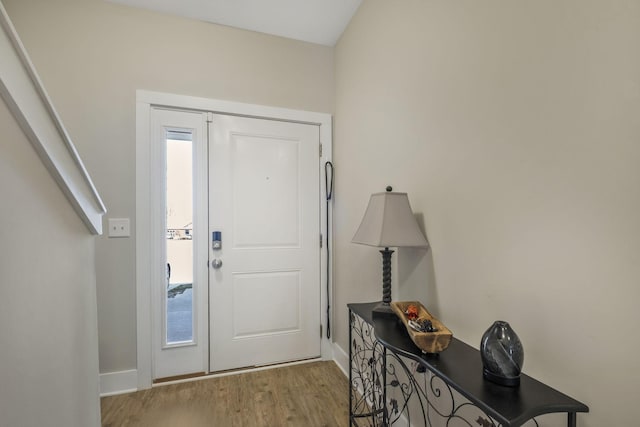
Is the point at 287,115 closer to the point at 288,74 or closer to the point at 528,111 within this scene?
the point at 288,74

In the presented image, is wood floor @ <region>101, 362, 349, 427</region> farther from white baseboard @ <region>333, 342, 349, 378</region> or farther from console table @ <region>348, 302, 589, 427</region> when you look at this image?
console table @ <region>348, 302, 589, 427</region>

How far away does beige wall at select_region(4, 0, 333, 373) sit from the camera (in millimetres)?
1978

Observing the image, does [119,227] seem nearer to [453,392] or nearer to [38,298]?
[38,298]

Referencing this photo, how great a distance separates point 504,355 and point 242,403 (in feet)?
5.66

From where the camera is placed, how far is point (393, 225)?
132 centimetres

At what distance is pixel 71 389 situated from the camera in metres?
1.06

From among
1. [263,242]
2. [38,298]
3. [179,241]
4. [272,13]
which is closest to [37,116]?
[38,298]

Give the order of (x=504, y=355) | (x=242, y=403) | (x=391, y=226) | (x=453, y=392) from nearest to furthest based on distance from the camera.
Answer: (x=504, y=355)
(x=453, y=392)
(x=391, y=226)
(x=242, y=403)

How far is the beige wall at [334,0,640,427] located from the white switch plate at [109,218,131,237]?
1.90 metres

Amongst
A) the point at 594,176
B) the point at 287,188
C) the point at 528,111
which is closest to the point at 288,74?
the point at 287,188

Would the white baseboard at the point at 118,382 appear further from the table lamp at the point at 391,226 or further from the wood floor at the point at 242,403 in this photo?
the table lamp at the point at 391,226

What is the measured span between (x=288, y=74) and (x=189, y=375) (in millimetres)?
2536

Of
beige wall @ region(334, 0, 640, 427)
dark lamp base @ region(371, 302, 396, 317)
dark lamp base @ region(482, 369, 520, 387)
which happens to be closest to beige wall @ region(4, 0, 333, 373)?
beige wall @ region(334, 0, 640, 427)

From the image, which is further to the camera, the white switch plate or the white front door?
the white front door
